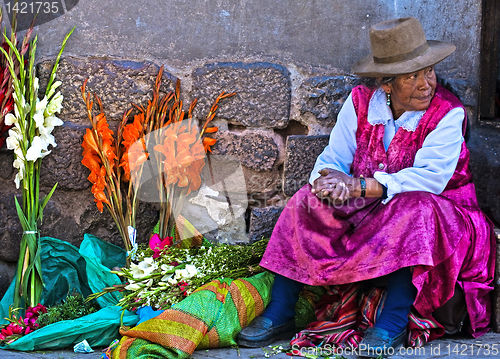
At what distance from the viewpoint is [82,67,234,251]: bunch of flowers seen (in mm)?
2541

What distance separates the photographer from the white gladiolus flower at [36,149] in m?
2.38

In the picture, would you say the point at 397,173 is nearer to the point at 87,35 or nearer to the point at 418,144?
the point at 418,144

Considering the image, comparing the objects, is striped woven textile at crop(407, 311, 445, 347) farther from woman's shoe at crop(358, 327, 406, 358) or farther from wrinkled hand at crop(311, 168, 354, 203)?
wrinkled hand at crop(311, 168, 354, 203)

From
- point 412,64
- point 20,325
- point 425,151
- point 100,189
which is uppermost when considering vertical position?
point 412,64

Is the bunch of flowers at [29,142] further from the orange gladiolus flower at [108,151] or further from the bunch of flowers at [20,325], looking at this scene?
the orange gladiolus flower at [108,151]

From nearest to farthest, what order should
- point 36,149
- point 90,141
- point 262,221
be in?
point 36,149 → point 90,141 → point 262,221

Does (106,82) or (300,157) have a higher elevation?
(106,82)

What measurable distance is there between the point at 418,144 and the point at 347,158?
0.35m

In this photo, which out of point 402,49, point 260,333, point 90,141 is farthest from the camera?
point 90,141

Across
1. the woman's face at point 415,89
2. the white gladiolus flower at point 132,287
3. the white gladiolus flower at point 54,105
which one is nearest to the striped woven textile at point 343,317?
the white gladiolus flower at point 132,287

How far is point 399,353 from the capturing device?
1.95 meters

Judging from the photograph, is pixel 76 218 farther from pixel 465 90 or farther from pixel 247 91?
pixel 465 90

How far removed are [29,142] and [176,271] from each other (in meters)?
0.96

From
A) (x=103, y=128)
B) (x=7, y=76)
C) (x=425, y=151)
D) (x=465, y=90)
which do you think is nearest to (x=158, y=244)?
(x=103, y=128)
